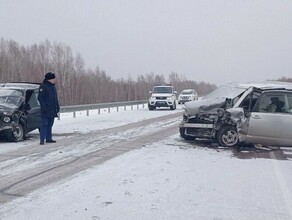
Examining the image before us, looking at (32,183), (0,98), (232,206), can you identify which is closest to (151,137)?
(0,98)

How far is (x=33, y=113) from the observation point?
1304cm

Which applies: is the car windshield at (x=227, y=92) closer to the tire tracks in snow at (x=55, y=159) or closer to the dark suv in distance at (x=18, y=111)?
the tire tracks in snow at (x=55, y=159)

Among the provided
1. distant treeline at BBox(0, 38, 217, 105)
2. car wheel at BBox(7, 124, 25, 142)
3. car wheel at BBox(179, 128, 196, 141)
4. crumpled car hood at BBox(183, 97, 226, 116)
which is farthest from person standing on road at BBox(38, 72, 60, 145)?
distant treeline at BBox(0, 38, 217, 105)

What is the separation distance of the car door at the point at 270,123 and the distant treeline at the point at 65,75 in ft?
155

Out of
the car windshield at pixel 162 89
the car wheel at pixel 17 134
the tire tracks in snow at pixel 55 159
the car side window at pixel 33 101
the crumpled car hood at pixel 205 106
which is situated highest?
the car windshield at pixel 162 89

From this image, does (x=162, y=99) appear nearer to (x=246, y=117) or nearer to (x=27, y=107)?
(x=27, y=107)

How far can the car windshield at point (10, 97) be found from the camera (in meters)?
12.6

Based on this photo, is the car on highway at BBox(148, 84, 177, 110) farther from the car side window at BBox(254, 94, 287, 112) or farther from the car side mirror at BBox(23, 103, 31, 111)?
the car side window at BBox(254, 94, 287, 112)

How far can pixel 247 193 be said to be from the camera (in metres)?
6.23

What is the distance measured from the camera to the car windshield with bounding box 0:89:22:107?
1265 centimetres

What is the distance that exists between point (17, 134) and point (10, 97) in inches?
58.9

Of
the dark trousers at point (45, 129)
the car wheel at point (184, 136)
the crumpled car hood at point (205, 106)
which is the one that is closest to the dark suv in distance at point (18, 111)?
the dark trousers at point (45, 129)

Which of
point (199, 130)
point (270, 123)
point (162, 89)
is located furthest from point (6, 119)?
point (162, 89)

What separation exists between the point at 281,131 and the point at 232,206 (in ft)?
18.3
